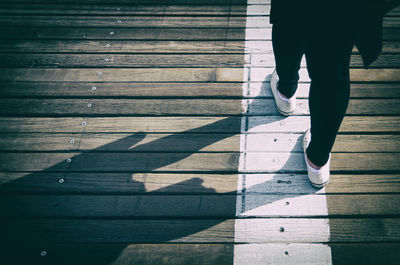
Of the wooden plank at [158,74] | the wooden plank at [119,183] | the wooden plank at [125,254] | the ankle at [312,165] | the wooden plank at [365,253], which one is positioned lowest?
the wooden plank at [365,253]

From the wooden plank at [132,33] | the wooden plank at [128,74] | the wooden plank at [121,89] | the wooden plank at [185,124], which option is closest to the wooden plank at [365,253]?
the wooden plank at [185,124]

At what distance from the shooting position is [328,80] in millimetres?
1036

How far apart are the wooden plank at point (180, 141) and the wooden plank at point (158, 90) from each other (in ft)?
1.12

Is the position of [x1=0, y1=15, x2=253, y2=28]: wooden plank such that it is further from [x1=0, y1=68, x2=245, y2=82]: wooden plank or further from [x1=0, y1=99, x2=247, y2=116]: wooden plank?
[x1=0, y1=99, x2=247, y2=116]: wooden plank

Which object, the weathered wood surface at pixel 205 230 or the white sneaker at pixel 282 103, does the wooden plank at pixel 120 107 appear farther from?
the weathered wood surface at pixel 205 230

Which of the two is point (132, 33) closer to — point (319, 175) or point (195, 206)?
point (195, 206)

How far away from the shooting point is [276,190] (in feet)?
5.04

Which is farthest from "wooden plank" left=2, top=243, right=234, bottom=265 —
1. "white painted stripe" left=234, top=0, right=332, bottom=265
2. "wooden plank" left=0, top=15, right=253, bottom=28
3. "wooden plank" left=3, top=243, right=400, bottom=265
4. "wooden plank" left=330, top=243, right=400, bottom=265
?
"wooden plank" left=0, top=15, right=253, bottom=28

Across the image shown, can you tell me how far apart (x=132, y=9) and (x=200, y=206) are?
6.58 ft

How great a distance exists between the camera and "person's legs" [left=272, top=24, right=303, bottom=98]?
1.26 m

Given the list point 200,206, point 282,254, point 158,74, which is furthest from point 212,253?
point 158,74

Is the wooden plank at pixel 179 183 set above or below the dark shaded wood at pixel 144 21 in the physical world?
below

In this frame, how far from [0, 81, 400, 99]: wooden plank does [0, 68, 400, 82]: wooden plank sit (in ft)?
Result: 0.17

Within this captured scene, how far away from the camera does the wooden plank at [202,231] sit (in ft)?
4.56
